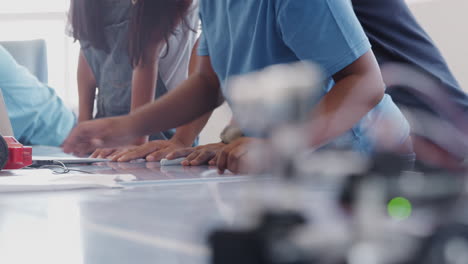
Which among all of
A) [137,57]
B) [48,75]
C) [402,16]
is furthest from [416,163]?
[48,75]

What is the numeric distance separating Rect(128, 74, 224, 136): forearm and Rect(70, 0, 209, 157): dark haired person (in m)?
0.43

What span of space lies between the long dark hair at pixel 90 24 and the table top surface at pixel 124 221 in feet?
3.67

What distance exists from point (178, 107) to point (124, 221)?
63 centimetres

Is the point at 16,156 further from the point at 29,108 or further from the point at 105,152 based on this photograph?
the point at 29,108

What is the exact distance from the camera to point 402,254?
0.37 ft

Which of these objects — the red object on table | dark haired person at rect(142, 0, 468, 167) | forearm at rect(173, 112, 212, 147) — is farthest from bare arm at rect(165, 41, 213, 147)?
the red object on table

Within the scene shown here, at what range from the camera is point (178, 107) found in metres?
0.92

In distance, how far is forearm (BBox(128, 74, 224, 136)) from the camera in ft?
2.82

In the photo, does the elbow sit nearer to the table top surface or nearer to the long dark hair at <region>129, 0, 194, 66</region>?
the table top surface

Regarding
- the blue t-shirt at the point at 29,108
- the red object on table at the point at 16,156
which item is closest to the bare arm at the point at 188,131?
the red object on table at the point at 16,156

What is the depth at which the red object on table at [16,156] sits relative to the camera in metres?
0.69

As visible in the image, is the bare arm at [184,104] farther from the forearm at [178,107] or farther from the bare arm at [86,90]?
the bare arm at [86,90]

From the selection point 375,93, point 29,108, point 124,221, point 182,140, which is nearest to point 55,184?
point 124,221

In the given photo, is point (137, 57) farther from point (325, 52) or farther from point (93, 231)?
point (93, 231)
